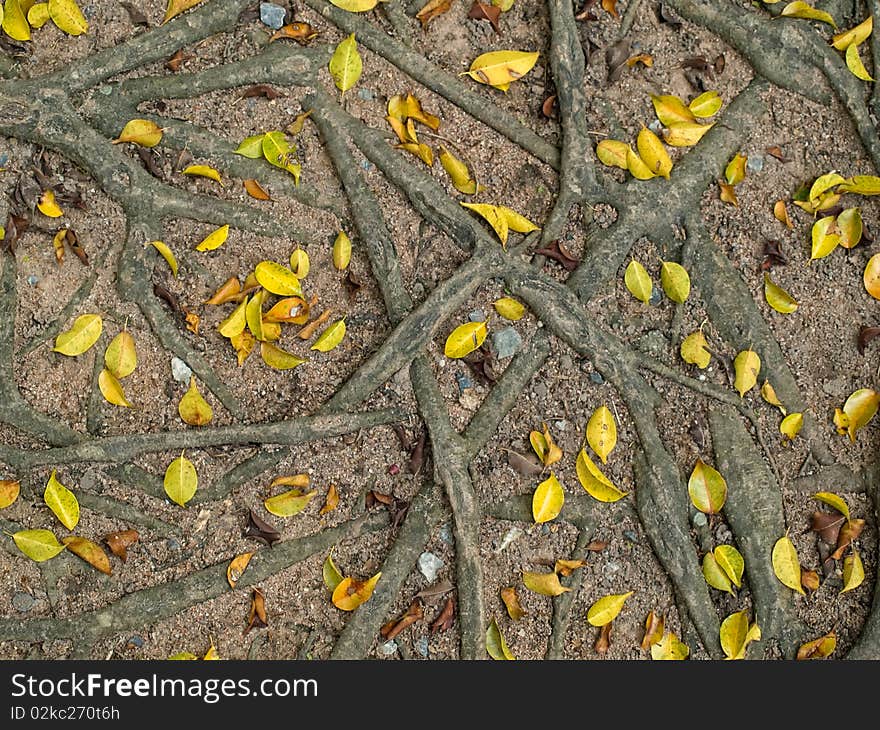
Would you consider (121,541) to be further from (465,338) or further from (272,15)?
(272,15)

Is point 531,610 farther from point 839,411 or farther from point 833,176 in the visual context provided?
point 833,176

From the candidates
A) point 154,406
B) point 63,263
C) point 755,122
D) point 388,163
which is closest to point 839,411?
point 755,122

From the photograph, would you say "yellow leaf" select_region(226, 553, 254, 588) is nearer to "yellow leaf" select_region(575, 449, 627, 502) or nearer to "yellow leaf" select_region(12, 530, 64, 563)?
"yellow leaf" select_region(12, 530, 64, 563)

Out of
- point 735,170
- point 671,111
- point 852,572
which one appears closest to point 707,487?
point 852,572

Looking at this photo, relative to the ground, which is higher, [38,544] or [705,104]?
[705,104]

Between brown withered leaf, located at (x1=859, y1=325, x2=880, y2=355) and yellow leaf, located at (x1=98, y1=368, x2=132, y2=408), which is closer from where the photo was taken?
yellow leaf, located at (x1=98, y1=368, x2=132, y2=408)

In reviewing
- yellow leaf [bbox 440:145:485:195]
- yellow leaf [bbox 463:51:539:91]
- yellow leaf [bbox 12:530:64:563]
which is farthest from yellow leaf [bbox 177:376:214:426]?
yellow leaf [bbox 463:51:539:91]
